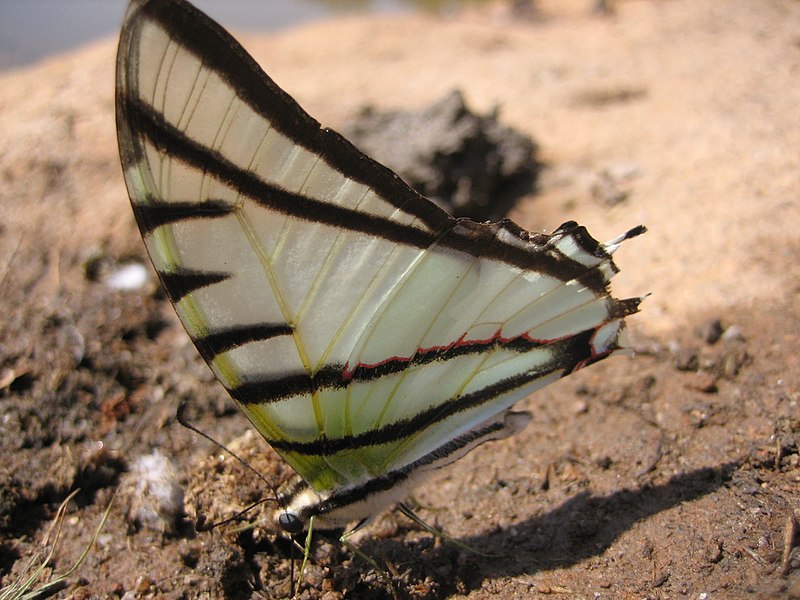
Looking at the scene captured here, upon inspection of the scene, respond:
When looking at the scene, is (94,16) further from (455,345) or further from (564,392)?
(455,345)

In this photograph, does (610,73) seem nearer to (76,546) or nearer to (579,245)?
(579,245)

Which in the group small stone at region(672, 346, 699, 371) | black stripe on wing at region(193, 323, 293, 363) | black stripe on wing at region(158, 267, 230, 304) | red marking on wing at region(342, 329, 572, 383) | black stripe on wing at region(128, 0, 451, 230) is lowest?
small stone at region(672, 346, 699, 371)

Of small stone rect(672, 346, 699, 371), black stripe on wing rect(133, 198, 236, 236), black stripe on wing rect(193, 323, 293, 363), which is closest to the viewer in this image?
black stripe on wing rect(133, 198, 236, 236)

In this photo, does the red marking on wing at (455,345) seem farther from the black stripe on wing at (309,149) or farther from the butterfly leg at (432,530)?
the butterfly leg at (432,530)

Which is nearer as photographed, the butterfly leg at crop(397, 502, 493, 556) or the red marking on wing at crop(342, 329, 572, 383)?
the red marking on wing at crop(342, 329, 572, 383)

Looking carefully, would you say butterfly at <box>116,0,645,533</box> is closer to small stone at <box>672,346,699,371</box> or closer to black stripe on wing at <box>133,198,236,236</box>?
black stripe on wing at <box>133,198,236,236</box>

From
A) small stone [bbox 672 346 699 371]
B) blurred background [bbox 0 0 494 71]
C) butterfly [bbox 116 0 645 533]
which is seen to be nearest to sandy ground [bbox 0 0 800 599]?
small stone [bbox 672 346 699 371]

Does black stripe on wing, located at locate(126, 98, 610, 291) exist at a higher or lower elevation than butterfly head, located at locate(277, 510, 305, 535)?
higher

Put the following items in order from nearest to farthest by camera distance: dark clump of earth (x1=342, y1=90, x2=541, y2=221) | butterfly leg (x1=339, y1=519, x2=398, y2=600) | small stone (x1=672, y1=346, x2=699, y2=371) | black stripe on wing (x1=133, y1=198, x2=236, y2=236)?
black stripe on wing (x1=133, y1=198, x2=236, y2=236) → butterfly leg (x1=339, y1=519, x2=398, y2=600) → small stone (x1=672, y1=346, x2=699, y2=371) → dark clump of earth (x1=342, y1=90, x2=541, y2=221)
